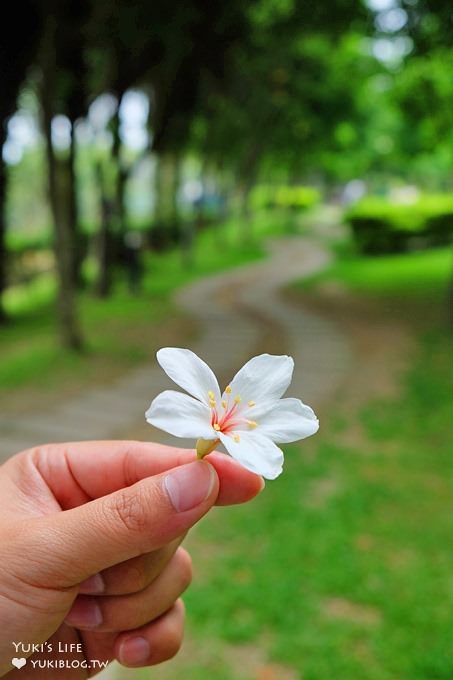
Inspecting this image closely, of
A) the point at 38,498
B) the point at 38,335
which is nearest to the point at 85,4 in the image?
the point at 38,335

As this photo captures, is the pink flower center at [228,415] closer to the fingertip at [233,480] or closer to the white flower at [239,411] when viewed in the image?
the white flower at [239,411]

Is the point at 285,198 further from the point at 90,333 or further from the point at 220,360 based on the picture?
the point at 220,360

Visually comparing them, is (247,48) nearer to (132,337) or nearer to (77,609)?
(132,337)

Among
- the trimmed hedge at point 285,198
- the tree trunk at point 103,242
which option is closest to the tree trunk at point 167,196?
the tree trunk at point 103,242

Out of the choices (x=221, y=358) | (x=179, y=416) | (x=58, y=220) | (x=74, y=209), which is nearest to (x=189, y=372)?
(x=179, y=416)

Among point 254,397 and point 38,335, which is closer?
point 254,397

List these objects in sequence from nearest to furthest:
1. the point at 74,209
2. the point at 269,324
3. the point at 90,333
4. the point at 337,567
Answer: the point at 337,567 < the point at 90,333 < the point at 269,324 < the point at 74,209

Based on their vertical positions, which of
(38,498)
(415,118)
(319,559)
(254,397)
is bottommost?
(319,559)
